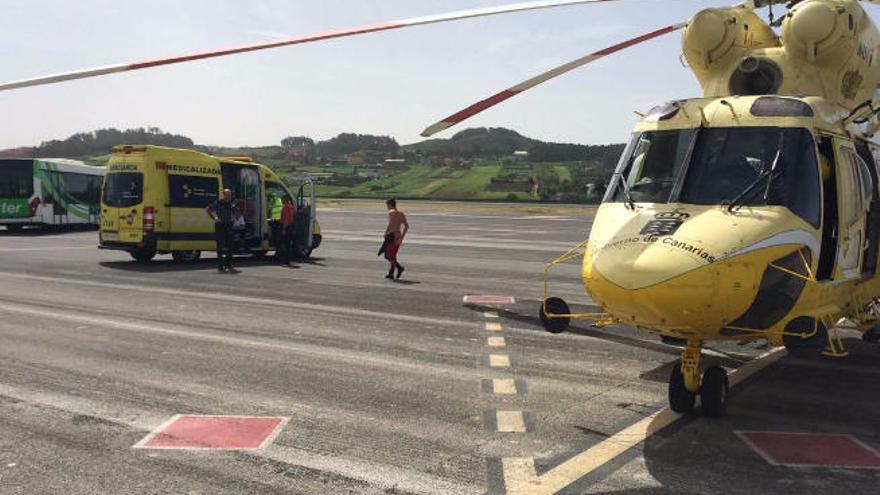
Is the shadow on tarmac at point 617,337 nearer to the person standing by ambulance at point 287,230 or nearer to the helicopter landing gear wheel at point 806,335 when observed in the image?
the helicopter landing gear wheel at point 806,335

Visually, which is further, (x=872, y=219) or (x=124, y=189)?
(x=124, y=189)

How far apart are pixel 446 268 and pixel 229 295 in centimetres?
604

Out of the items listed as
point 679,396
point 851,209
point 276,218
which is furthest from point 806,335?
point 276,218

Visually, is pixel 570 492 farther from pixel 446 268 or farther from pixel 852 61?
pixel 446 268

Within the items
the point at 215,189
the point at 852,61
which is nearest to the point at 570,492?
the point at 852,61

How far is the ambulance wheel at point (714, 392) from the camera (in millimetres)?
5754

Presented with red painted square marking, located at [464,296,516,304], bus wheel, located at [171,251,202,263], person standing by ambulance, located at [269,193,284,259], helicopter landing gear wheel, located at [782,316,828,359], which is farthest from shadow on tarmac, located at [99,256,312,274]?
helicopter landing gear wheel, located at [782,316,828,359]

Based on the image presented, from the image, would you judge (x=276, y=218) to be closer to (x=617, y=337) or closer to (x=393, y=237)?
(x=393, y=237)

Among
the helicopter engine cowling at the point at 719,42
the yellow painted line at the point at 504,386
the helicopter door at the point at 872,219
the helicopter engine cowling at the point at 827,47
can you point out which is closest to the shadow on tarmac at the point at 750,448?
the helicopter door at the point at 872,219

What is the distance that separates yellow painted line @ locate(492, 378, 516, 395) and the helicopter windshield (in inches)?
78.1

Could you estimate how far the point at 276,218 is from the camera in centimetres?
1931

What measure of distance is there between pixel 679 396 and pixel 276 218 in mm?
15040

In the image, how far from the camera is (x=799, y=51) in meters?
7.58

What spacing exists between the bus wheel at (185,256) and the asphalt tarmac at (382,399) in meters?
5.62
